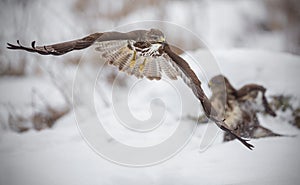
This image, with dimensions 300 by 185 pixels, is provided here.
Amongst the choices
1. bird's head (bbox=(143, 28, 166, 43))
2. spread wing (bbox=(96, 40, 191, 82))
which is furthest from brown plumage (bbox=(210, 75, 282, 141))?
bird's head (bbox=(143, 28, 166, 43))

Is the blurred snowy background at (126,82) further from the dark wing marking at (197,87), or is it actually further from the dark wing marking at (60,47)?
the dark wing marking at (60,47)

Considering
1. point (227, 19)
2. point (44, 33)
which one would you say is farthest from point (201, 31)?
point (44, 33)

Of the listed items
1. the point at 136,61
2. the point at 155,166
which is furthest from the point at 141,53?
the point at 155,166

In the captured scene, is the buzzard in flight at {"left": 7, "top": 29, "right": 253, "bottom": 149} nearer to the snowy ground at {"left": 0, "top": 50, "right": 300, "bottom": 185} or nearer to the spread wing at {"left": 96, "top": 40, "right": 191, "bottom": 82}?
the spread wing at {"left": 96, "top": 40, "right": 191, "bottom": 82}

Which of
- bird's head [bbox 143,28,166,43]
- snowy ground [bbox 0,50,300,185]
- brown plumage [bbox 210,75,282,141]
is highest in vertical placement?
bird's head [bbox 143,28,166,43]

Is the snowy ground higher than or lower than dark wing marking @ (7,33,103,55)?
lower

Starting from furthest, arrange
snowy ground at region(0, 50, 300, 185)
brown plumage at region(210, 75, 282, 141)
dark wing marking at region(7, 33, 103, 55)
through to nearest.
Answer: brown plumage at region(210, 75, 282, 141), snowy ground at region(0, 50, 300, 185), dark wing marking at region(7, 33, 103, 55)

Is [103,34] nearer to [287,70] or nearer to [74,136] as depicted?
[74,136]

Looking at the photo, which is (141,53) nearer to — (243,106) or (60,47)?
(60,47)

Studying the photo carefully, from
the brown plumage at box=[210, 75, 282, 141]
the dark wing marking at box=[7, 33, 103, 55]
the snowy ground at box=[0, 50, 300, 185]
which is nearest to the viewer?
the dark wing marking at box=[7, 33, 103, 55]
